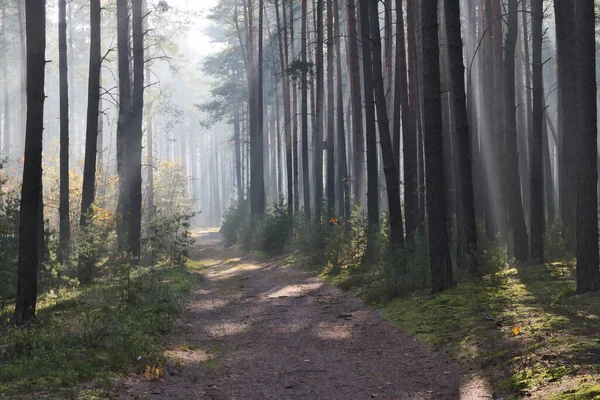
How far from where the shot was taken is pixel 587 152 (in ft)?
29.2

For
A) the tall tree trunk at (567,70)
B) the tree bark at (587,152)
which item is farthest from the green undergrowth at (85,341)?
the tall tree trunk at (567,70)

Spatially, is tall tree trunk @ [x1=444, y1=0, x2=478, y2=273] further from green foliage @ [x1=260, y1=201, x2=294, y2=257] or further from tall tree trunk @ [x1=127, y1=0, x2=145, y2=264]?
green foliage @ [x1=260, y1=201, x2=294, y2=257]

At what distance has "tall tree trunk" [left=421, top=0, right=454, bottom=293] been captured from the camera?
11.1 m

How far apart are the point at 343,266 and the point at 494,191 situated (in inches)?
382

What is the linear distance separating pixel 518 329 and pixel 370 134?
36.8 ft

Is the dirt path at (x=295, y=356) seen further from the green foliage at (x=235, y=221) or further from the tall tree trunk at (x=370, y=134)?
the green foliage at (x=235, y=221)

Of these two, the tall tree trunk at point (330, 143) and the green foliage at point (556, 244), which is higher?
the tall tree trunk at point (330, 143)

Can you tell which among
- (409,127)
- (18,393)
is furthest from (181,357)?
(409,127)

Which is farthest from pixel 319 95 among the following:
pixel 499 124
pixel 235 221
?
pixel 235 221

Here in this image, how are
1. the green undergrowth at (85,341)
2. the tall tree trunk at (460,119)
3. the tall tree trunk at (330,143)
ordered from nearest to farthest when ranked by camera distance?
the green undergrowth at (85,341) < the tall tree trunk at (460,119) < the tall tree trunk at (330,143)

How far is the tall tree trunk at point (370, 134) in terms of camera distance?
54.0 ft

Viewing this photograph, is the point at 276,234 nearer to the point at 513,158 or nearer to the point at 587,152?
the point at 513,158

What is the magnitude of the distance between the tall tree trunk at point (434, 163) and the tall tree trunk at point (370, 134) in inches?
204

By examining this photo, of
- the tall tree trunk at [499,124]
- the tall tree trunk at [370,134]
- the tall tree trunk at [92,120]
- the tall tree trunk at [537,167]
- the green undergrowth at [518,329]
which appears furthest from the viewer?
the tall tree trunk at [499,124]
